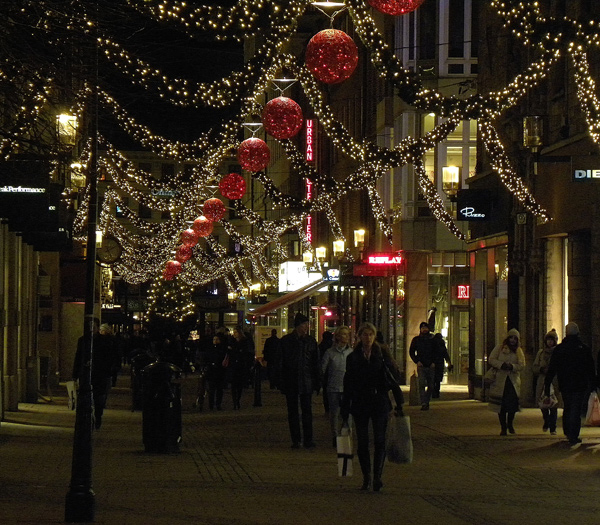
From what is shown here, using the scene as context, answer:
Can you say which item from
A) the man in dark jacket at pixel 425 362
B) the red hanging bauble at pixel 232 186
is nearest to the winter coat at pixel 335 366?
the man in dark jacket at pixel 425 362

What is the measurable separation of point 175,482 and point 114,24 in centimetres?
499

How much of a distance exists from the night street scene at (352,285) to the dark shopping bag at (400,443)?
0.08 feet

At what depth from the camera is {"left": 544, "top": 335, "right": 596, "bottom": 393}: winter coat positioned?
1828cm

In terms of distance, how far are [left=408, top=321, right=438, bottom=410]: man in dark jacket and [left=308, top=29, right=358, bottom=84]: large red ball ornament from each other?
1339cm

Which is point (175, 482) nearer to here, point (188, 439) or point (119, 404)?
point (188, 439)

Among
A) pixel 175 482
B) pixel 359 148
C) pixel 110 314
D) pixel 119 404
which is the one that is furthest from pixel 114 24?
pixel 110 314

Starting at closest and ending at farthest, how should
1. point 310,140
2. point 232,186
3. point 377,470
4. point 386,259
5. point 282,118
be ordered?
point 377,470 → point 282,118 → point 232,186 → point 386,259 → point 310,140

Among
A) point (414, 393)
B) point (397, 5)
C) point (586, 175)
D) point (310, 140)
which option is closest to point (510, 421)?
point (586, 175)

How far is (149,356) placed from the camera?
29.0 metres

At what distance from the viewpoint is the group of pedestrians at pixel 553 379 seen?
18281 millimetres

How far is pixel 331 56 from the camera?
574 inches

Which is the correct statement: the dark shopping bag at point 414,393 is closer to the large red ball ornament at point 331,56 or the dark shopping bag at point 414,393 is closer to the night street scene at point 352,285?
the night street scene at point 352,285

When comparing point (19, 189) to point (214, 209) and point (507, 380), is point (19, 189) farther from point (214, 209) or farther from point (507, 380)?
point (214, 209)

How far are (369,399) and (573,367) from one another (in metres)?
Answer: 5.66
